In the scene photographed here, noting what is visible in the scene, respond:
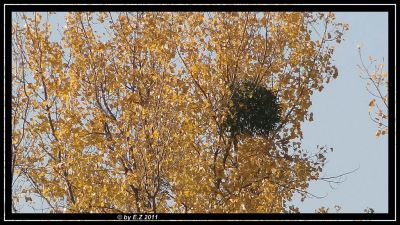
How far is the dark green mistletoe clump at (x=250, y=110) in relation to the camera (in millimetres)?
14703

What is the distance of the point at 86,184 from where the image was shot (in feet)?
47.0

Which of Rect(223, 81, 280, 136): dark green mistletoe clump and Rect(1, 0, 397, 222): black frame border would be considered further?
Rect(223, 81, 280, 136): dark green mistletoe clump

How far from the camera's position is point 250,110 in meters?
14.7

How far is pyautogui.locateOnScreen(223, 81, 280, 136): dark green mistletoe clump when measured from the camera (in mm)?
14703

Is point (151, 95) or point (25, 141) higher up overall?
point (151, 95)
